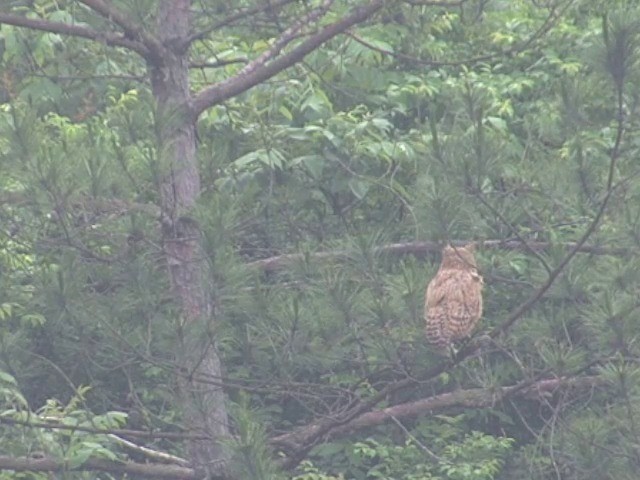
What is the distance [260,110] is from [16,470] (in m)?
2.55

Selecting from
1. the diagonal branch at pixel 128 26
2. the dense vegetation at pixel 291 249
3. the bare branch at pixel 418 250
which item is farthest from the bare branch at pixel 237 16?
the bare branch at pixel 418 250

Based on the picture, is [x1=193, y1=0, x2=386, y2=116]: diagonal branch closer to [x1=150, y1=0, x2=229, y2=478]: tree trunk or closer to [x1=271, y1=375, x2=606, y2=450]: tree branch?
[x1=150, y1=0, x2=229, y2=478]: tree trunk

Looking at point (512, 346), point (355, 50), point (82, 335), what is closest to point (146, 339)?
point (82, 335)

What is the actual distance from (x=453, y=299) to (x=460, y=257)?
0.82 ft

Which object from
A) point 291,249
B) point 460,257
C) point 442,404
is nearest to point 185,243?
point 291,249

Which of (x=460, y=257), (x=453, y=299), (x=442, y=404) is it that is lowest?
(x=442, y=404)

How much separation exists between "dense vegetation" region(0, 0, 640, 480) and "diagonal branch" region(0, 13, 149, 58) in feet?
0.05

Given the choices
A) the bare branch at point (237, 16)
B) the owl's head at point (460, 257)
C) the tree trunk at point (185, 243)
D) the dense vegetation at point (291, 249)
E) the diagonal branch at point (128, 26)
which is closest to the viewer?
the dense vegetation at point (291, 249)

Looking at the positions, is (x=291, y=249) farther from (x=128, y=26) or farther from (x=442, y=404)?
(x=128, y=26)

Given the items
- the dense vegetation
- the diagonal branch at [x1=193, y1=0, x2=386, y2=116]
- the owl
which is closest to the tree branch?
the dense vegetation

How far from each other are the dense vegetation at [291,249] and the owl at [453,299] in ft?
0.25

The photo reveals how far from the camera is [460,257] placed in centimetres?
610

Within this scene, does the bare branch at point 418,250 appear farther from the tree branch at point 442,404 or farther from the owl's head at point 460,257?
the tree branch at point 442,404

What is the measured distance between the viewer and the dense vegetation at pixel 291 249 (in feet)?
18.8
